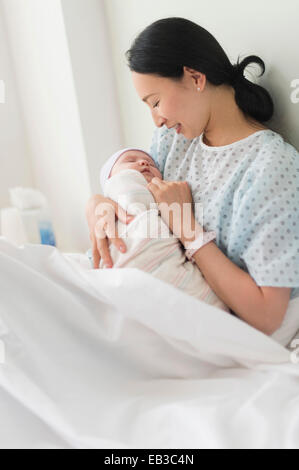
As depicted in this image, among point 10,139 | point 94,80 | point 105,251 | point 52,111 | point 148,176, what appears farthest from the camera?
point 10,139

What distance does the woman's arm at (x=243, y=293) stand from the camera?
3.03 ft

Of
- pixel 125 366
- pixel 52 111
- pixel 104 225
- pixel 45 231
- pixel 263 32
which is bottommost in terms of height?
pixel 45 231

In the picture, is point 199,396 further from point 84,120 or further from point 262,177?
point 84,120

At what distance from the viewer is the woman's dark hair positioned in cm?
100

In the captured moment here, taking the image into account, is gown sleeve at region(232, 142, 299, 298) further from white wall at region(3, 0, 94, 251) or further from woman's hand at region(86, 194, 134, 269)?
white wall at region(3, 0, 94, 251)

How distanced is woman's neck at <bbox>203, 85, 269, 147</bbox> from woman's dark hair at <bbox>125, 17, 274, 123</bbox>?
35 mm

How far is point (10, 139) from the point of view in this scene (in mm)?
2398

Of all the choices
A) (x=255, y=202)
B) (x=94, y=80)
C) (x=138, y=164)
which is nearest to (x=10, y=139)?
(x=94, y=80)

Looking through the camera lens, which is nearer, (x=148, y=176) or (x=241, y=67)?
(x=241, y=67)

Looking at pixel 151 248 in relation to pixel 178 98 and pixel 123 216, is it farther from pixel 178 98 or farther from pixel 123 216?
pixel 178 98

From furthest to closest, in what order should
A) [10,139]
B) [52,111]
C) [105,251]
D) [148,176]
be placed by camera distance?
[10,139], [52,111], [148,176], [105,251]

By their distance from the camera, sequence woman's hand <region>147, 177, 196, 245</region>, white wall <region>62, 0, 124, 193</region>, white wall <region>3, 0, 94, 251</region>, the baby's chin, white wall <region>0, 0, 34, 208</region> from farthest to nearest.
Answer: white wall <region>0, 0, 34, 208</region> → white wall <region>3, 0, 94, 251</region> → white wall <region>62, 0, 124, 193</region> → the baby's chin → woman's hand <region>147, 177, 196, 245</region>

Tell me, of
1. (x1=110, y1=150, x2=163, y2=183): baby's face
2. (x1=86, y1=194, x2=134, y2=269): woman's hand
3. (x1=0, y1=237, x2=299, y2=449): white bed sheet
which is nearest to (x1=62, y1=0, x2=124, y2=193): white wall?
(x1=110, y1=150, x2=163, y2=183): baby's face

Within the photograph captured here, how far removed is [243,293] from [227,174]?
0.92 ft
